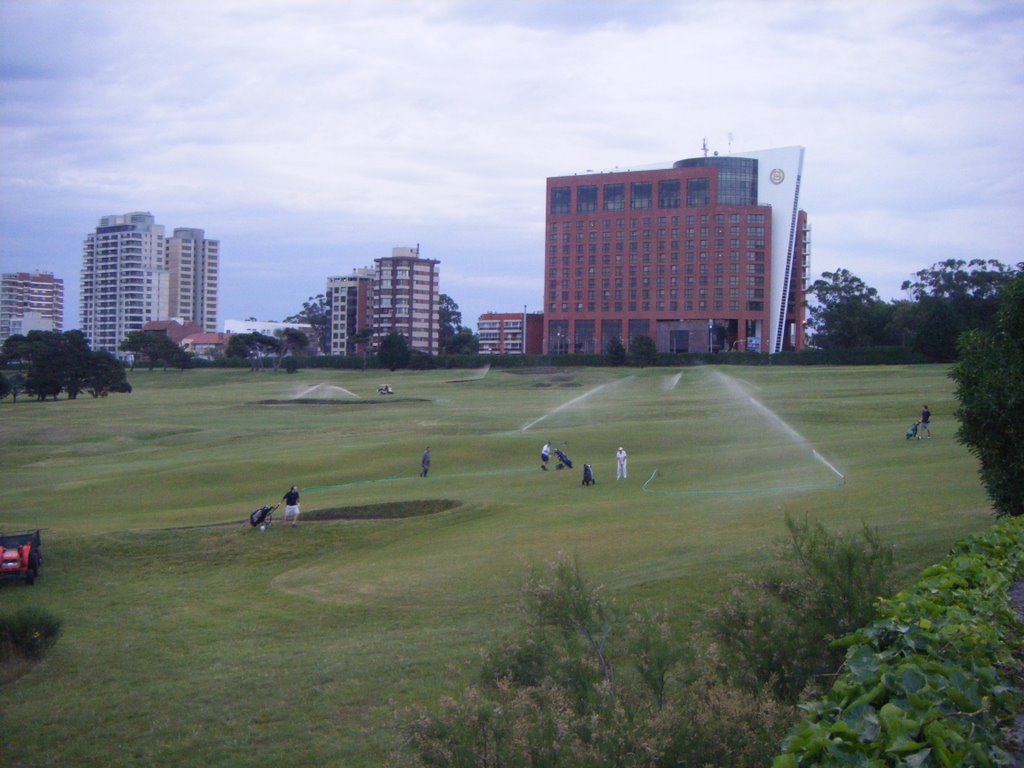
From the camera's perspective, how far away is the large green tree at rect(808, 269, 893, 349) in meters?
134

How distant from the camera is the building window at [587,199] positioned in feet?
573

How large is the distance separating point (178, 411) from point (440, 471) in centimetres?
5382

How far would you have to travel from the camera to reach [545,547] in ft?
89.9

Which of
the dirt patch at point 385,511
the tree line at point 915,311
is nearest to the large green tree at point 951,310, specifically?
the tree line at point 915,311

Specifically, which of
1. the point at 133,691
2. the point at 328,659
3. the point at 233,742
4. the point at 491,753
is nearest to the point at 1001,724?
the point at 491,753

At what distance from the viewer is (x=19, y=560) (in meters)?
27.1

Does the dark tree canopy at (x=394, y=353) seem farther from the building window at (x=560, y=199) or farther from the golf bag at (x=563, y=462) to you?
the golf bag at (x=563, y=462)

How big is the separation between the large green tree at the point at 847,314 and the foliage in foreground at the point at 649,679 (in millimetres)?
126255

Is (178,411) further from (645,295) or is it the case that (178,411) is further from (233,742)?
(645,295)

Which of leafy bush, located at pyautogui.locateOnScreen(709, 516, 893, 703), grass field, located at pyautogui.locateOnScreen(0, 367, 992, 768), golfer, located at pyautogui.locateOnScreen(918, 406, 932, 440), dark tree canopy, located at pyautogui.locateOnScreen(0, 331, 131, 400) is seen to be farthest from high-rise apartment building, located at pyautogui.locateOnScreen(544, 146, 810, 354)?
leafy bush, located at pyautogui.locateOnScreen(709, 516, 893, 703)

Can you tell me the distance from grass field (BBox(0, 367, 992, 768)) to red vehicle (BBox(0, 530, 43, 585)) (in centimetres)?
47

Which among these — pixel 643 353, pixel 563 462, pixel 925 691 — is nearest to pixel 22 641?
pixel 925 691

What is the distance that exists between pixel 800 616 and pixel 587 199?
548 feet

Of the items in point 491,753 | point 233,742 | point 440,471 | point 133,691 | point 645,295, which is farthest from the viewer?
point 645,295
